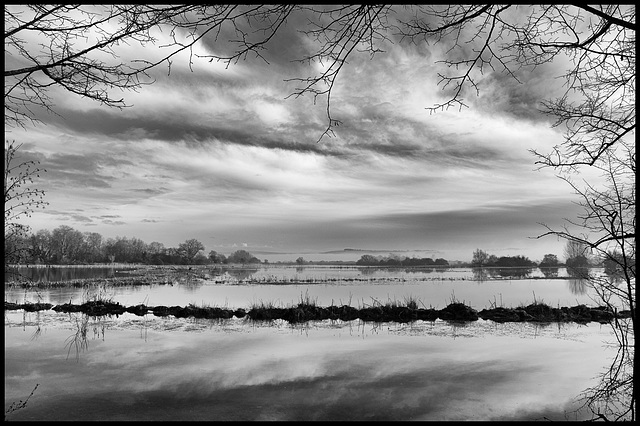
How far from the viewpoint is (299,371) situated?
7969 millimetres

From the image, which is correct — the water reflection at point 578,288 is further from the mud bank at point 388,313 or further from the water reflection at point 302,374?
the water reflection at point 302,374

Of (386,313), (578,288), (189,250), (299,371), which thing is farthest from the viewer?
Result: (189,250)

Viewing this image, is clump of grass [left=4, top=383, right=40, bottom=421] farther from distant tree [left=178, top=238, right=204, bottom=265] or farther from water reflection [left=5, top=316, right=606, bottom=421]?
distant tree [left=178, top=238, right=204, bottom=265]

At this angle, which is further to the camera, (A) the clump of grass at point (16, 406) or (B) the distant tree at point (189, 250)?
(B) the distant tree at point (189, 250)

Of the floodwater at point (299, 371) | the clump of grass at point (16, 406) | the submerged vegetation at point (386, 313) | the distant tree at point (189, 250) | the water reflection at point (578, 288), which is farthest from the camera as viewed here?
the distant tree at point (189, 250)

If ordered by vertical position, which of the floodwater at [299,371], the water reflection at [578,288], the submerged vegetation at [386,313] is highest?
the floodwater at [299,371]

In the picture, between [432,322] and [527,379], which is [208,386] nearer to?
[527,379]

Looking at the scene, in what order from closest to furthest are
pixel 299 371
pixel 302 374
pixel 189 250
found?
pixel 302 374, pixel 299 371, pixel 189 250

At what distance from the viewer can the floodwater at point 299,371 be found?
600cm

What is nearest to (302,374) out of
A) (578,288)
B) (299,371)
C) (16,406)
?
(299,371)

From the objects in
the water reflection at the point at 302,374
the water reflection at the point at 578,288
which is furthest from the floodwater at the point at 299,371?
the water reflection at the point at 578,288

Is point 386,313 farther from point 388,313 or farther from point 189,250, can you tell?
point 189,250

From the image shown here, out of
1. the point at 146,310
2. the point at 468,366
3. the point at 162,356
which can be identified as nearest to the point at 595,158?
the point at 468,366

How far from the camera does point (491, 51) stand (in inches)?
208
